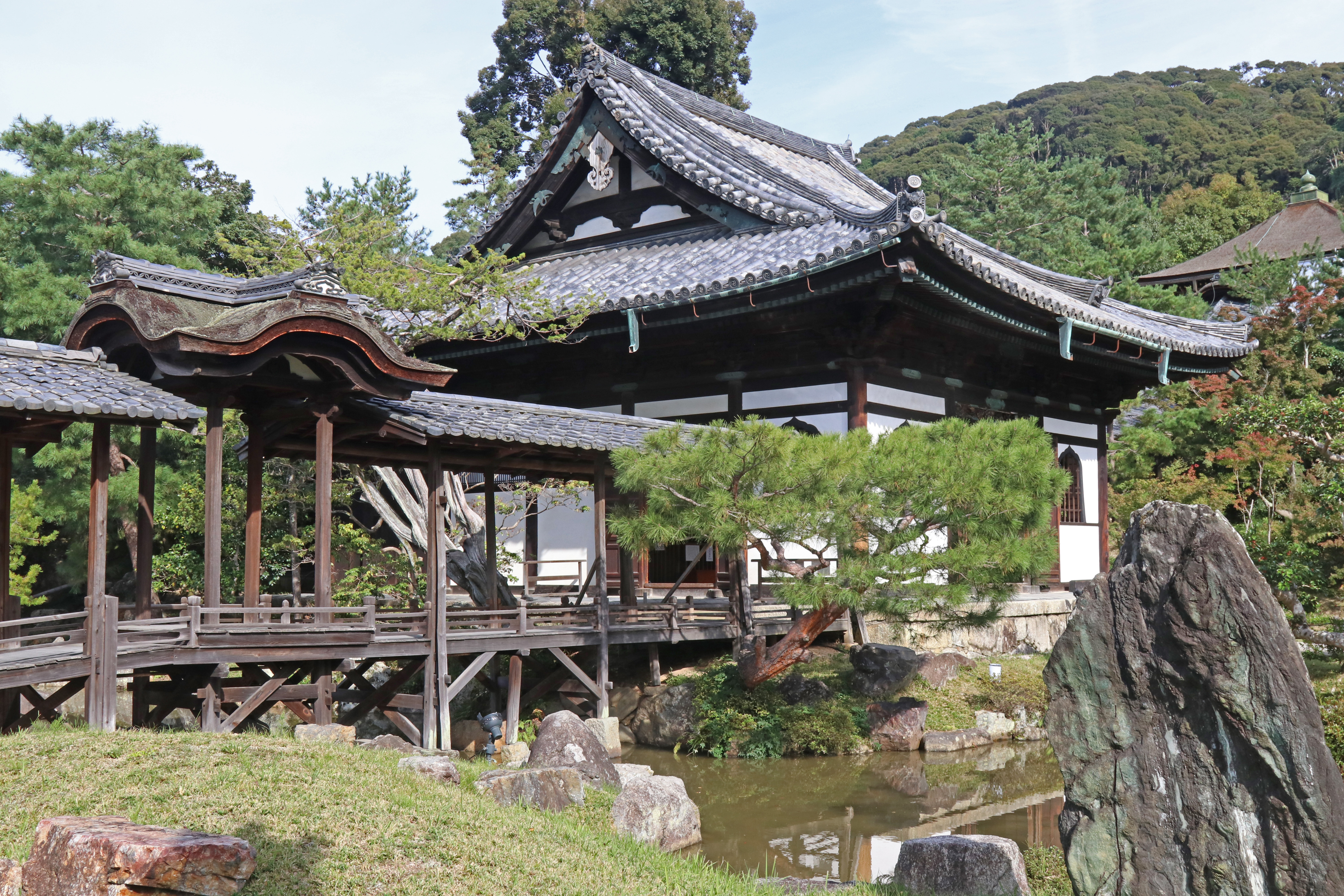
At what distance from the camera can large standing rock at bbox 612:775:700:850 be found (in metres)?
9.50

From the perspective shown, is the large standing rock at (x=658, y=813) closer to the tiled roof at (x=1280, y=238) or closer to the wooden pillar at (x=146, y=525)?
the wooden pillar at (x=146, y=525)

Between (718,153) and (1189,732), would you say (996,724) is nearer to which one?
(1189,732)

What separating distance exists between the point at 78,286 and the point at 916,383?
14520mm

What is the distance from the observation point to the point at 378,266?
16062 millimetres

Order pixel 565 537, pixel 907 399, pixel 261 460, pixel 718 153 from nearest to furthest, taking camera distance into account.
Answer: pixel 261 460 < pixel 907 399 < pixel 565 537 < pixel 718 153

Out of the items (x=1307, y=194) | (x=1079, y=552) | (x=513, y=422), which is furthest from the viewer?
(x=1307, y=194)

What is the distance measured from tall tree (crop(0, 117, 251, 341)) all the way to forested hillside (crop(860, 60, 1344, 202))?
1369 inches

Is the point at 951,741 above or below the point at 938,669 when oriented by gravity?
below

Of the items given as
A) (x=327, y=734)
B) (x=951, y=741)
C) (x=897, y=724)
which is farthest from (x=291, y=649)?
(x=951, y=741)

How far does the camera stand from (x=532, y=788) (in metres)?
8.70

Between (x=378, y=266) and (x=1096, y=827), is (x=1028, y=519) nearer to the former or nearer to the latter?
(x=1096, y=827)

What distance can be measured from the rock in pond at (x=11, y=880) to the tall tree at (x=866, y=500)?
6.98 metres

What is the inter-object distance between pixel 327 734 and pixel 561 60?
108 ft

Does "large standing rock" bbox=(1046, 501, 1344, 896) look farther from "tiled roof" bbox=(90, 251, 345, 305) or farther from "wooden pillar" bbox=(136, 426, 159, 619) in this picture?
"wooden pillar" bbox=(136, 426, 159, 619)
